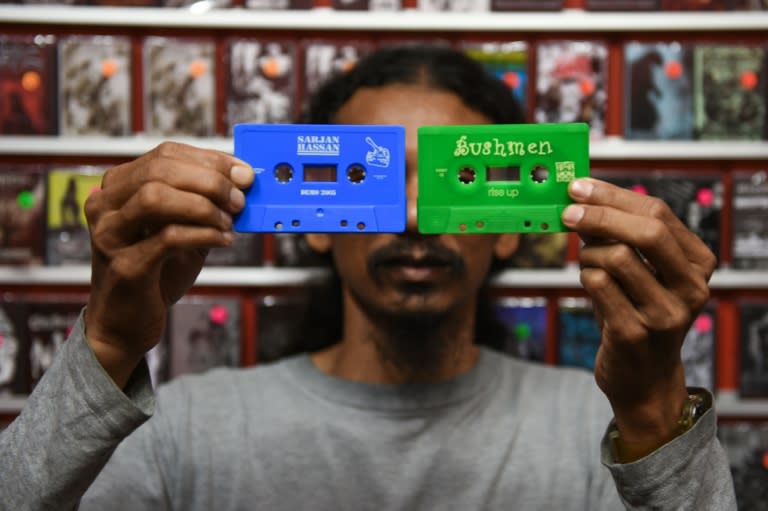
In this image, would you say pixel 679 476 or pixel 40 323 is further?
pixel 40 323

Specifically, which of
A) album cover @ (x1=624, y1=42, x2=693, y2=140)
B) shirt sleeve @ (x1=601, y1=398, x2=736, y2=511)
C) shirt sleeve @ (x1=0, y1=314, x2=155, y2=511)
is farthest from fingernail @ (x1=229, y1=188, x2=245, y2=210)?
album cover @ (x1=624, y1=42, x2=693, y2=140)

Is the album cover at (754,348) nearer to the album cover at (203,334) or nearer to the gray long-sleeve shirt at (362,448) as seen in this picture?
the gray long-sleeve shirt at (362,448)

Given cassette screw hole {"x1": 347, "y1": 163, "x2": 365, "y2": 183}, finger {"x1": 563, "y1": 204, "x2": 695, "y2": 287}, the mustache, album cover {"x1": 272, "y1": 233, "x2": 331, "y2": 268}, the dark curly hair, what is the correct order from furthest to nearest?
1. album cover {"x1": 272, "y1": 233, "x2": 331, "y2": 268}
2. the dark curly hair
3. the mustache
4. cassette screw hole {"x1": 347, "y1": 163, "x2": 365, "y2": 183}
5. finger {"x1": 563, "y1": 204, "x2": 695, "y2": 287}

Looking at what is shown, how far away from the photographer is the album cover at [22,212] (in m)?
1.77

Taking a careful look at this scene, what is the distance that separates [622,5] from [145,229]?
1.37m

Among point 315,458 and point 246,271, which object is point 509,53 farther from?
point 315,458

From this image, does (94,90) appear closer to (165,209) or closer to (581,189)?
(165,209)

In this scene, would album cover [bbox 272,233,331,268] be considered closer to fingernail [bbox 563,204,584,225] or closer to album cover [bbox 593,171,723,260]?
album cover [bbox 593,171,723,260]

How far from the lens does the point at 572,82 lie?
1.79 m

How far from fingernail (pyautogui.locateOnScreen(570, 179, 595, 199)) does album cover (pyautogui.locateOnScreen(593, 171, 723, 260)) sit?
98 centimetres

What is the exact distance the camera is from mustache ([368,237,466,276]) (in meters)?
1.26

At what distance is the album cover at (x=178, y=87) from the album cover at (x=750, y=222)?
1.35 m

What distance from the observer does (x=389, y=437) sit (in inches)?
50.7

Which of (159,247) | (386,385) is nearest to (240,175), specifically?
(159,247)
